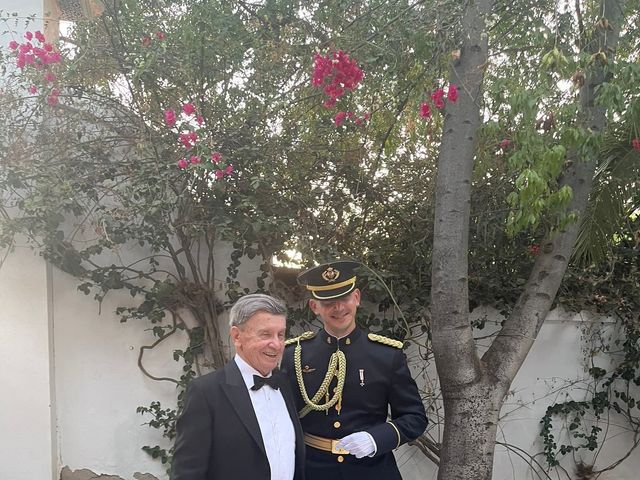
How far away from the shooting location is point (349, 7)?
3.61 metres

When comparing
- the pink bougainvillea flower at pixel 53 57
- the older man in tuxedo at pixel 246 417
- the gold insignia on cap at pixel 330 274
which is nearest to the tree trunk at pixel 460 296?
the gold insignia on cap at pixel 330 274

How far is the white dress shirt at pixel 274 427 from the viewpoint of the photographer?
192cm

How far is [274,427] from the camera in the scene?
1.97 meters

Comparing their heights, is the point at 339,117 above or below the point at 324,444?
above

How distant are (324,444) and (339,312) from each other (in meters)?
0.56

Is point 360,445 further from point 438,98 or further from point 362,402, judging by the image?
point 438,98

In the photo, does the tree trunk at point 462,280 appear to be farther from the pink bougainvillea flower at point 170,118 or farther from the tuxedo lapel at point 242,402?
the pink bougainvillea flower at point 170,118

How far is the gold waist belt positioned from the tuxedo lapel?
0.61 m

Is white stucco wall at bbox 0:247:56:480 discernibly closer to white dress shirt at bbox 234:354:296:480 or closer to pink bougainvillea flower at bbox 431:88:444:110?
white dress shirt at bbox 234:354:296:480

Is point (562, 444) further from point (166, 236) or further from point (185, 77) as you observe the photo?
point (185, 77)

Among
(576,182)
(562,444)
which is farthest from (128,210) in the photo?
(562,444)

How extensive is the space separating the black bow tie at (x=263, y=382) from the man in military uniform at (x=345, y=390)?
19.1 inches

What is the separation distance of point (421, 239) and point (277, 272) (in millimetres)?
1029

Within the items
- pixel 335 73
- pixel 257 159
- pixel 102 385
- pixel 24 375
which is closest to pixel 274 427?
pixel 257 159
